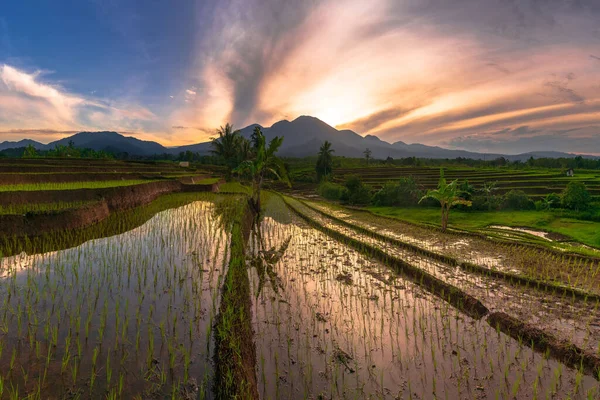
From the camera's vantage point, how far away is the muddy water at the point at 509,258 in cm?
674

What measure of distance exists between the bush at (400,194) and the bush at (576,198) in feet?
26.9

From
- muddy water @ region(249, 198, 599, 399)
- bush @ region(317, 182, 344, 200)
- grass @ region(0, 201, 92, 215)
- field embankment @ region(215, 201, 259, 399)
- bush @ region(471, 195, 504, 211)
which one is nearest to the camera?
field embankment @ region(215, 201, 259, 399)

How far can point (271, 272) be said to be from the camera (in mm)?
7043

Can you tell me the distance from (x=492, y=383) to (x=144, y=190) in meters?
16.5

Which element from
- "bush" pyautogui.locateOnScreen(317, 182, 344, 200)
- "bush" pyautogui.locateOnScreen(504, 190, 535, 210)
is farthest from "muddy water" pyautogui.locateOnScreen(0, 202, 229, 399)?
"bush" pyautogui.locateOnScreen(317, 182, 344, 200)

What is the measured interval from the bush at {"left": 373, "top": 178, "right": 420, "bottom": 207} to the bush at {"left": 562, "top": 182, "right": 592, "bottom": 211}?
8.21 meters

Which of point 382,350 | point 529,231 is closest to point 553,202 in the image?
point 529,231

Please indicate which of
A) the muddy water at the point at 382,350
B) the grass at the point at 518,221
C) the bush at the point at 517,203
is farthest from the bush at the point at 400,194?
the muddy water at the point at 382,350

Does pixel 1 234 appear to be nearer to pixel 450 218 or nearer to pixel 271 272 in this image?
pixel 271 272

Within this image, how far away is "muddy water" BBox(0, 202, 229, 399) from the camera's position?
10.1ft

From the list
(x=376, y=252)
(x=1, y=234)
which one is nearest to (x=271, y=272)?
(x=376, y=252)

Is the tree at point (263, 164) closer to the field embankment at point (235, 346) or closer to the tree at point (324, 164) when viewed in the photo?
the field embankment at point (235, 346)

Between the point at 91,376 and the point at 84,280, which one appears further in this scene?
the point at 84,280

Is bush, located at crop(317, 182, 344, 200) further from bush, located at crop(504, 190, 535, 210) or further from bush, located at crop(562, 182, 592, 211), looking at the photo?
bush, located at crop(562, 182, 592, 211)
